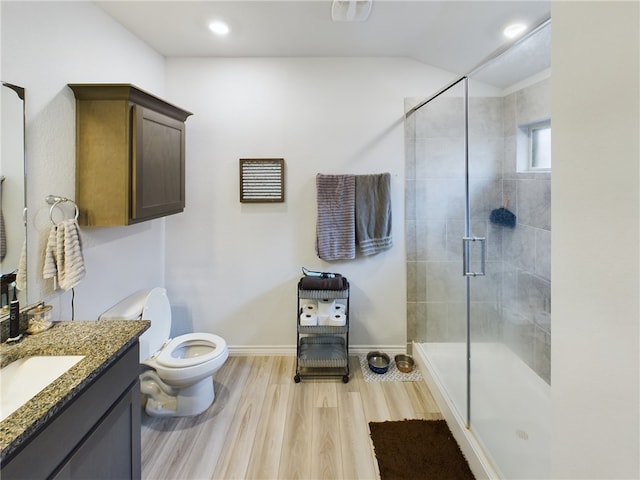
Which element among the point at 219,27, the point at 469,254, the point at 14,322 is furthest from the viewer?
the point at 219,27

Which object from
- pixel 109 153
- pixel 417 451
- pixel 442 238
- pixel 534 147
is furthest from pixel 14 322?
pixel 534 147

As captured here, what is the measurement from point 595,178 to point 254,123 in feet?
8.27

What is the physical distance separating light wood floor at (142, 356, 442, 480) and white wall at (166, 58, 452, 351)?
485 mm

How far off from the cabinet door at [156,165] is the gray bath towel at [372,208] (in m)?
1.37

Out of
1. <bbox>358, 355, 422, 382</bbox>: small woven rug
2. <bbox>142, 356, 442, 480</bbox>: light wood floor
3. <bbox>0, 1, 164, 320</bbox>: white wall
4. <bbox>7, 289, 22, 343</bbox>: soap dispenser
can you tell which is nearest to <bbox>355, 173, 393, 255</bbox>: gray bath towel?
<bbox>358, 355, 422, 382</bbox>: small woven rug

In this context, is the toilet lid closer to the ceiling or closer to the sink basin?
the sink basin

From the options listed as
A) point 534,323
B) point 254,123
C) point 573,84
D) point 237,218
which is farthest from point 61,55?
point 534,323

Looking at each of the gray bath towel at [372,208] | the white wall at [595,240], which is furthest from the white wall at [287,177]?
the white wall at [595,240]

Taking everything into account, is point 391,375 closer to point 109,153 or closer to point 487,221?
point 487,221

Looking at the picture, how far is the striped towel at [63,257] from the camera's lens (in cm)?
164

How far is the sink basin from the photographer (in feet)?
3.80

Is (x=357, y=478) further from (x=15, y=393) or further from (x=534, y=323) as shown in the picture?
(x=15, y=393)

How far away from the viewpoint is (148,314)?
7.18 feet

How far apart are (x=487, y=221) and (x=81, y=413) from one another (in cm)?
228
